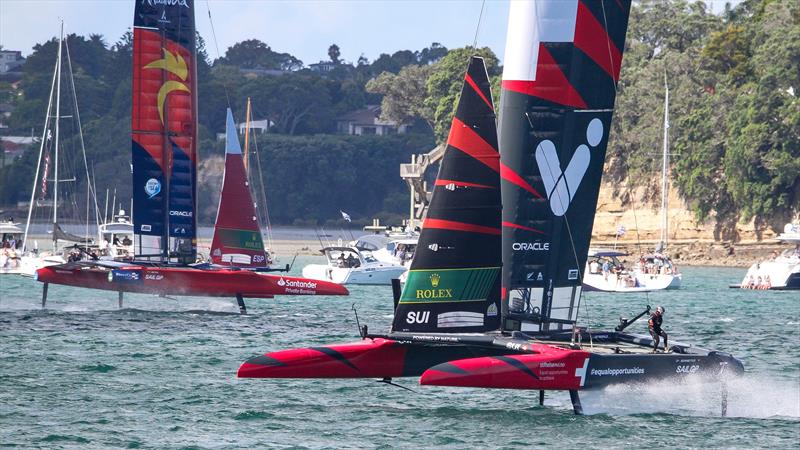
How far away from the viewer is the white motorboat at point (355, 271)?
61344 millimetres

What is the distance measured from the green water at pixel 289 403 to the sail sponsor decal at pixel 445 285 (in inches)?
64.2

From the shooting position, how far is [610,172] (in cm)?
8706

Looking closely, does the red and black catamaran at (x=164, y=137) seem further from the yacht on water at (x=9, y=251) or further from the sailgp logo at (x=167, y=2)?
the yacht on water at (x=9, y=251)

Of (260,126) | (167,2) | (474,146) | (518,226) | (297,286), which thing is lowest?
(297,286)

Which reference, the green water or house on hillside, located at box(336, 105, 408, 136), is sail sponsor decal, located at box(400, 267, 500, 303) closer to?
the green water

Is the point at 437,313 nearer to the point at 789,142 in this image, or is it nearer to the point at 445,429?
the point at 445,429

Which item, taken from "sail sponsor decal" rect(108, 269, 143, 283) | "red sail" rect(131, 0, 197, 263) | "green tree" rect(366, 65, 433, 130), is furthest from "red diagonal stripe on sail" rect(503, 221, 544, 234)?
"green tree" rect(366, 65, 433, 130)

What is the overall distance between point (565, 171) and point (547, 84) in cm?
128

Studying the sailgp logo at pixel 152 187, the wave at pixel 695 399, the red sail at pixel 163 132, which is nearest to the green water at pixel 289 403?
the wave at pixel 695 399

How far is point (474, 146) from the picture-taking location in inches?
800

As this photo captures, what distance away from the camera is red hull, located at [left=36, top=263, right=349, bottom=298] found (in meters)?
33.9

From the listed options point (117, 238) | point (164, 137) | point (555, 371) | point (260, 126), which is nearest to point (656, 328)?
point (555, 371)

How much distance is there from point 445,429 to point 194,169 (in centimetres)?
1862

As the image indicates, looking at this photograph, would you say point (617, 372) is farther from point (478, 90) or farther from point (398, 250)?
point (398, 250)
